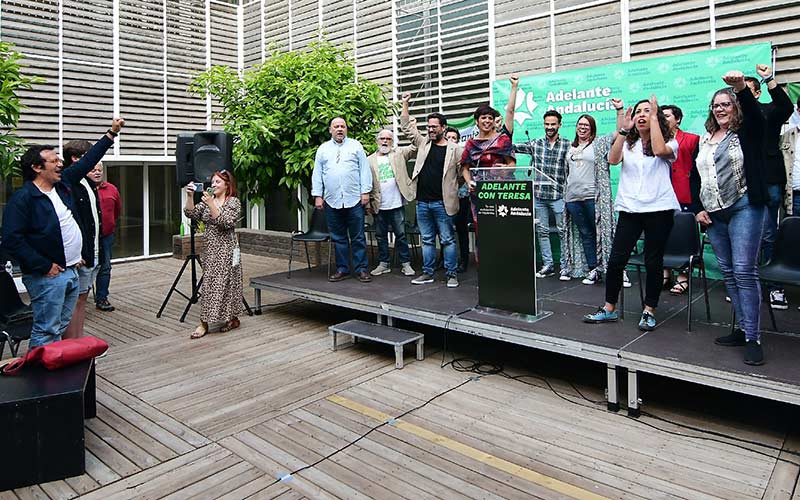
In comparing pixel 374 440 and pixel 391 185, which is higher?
pixel 391 185

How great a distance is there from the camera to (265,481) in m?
2.89

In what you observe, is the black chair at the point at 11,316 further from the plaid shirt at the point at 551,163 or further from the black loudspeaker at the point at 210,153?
the plaid shirt at the point at 551,163

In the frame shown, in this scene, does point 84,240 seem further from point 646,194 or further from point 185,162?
point 646,194

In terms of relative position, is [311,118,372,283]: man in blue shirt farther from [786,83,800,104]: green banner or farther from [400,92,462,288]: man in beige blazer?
[786,83,800,104]: green banner

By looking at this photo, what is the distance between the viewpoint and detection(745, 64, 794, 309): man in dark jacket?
3.34 meters

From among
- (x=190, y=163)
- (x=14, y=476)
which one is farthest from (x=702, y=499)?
(x=190, y=163)

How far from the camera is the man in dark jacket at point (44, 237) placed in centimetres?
354

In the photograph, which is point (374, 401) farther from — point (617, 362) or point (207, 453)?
point (617, 362)

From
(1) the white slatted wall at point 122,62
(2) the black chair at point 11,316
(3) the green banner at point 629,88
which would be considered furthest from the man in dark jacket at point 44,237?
(1) the white slatted wall at point 122,62

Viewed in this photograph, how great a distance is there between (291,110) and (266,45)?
4579 mm

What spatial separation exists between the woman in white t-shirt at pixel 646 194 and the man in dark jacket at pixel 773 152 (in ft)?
1.91

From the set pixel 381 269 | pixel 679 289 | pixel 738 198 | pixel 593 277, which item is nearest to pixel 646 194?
pixel 738 198

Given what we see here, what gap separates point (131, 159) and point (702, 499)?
399 inches

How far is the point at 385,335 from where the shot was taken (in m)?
4.80
